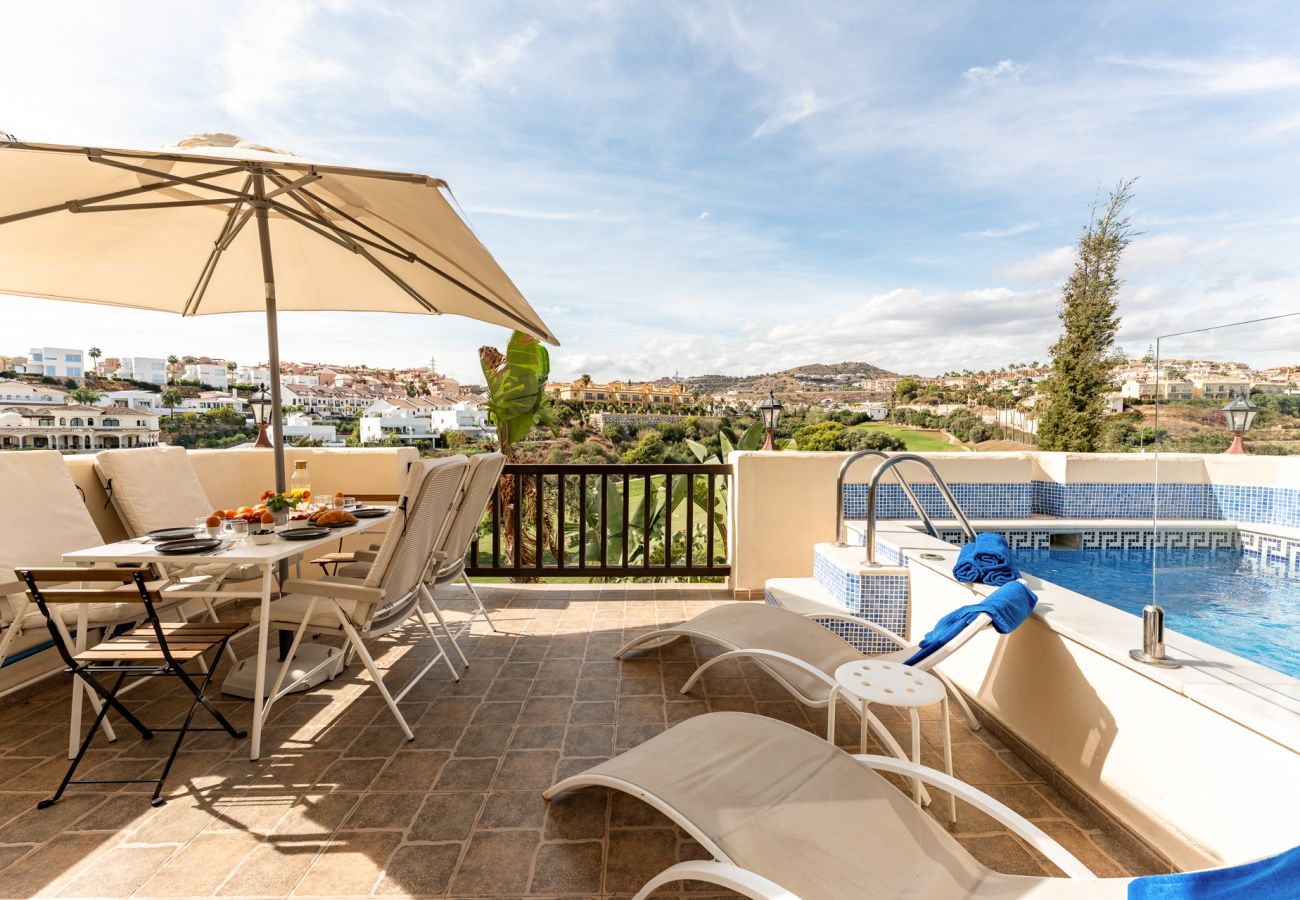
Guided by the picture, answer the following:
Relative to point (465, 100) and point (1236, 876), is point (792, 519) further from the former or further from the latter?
point (465, 100)

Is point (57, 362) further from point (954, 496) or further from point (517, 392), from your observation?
point (954, 496)

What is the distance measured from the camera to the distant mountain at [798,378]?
45.2 feet

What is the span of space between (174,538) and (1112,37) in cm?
1324

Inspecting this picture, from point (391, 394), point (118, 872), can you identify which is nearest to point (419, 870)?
point (118, 872)

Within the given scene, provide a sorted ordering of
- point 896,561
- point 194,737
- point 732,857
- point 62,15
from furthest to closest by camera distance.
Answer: point 62,15
point 896,561
point 194,737
point 732,857

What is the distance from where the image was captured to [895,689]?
1.90 meters

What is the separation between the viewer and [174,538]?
3100 mm

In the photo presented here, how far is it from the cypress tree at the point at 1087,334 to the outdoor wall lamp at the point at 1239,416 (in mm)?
12283

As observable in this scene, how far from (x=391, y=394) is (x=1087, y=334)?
15.1 meters

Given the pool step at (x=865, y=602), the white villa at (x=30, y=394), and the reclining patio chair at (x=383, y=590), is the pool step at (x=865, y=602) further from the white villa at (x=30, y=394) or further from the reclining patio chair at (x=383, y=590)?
the white villa at (x=30, y=394)

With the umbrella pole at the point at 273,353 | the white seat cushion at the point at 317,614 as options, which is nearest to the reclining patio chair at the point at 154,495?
the umbrella pole at the point at 273,353

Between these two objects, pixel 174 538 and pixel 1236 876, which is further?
pixel 174 538

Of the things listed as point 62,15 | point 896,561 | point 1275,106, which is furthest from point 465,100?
point 1275,106

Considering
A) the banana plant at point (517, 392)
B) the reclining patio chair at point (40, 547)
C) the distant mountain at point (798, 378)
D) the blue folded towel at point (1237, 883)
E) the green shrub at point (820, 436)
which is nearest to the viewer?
the blue folded towel at point (1237, 883)
